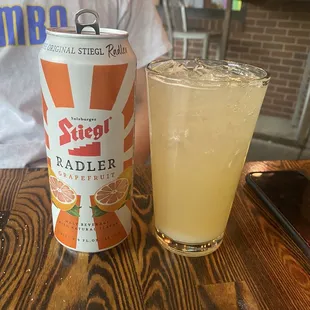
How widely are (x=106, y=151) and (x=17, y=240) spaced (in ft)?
0.72

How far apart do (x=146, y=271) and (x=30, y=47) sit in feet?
2.11

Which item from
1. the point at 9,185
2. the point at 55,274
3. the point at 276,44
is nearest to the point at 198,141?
the point at 55,274

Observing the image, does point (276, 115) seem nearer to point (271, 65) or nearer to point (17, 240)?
point (271, 65)

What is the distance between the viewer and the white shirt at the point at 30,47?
0.87m

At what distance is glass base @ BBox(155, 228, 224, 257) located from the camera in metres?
0.54

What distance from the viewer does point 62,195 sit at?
0.49 metres

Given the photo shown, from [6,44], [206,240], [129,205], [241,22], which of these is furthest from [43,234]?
[241,22]

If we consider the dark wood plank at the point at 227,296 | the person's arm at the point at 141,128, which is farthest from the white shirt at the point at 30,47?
the dark wood plank at the point at 227,296

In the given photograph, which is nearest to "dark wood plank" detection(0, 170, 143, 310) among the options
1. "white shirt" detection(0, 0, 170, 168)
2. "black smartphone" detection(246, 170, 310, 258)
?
"black smartphone" detection(246, 170, 310, 258)

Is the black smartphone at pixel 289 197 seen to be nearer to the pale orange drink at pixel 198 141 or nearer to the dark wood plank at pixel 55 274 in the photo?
the pale orange drink at pixel 198 141

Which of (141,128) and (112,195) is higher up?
(112,195)

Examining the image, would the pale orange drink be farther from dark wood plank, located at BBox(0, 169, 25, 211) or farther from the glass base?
dark wood plank, located at BBox(0, 169, 25, 211)

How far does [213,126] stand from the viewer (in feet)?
1.59

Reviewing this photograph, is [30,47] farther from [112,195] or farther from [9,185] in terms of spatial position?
[112,195]
